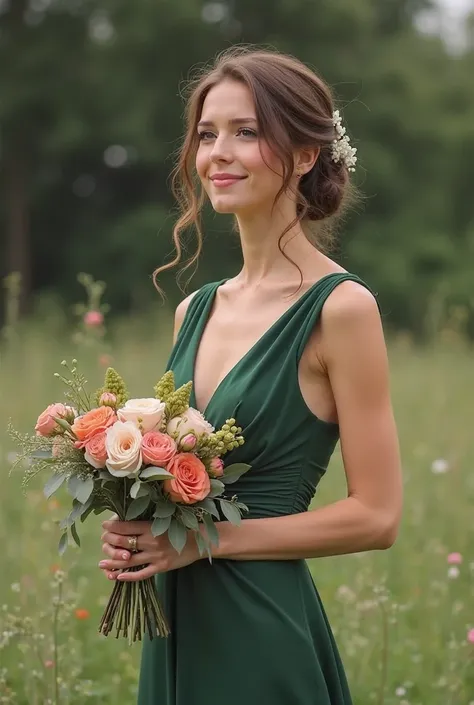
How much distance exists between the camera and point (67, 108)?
2123 centimetres

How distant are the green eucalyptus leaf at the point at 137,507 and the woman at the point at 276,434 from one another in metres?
0.08

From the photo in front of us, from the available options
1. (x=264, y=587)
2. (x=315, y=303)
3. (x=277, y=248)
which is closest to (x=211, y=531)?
(x=264, y=587)

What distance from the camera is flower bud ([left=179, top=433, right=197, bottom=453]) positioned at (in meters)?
2.29

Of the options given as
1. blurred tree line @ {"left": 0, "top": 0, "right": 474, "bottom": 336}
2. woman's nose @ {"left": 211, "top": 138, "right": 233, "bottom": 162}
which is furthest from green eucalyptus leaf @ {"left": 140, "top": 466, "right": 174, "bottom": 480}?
blurred tree line @ {"left": 0, "top": 0, "right": 474, "bottom": 336}

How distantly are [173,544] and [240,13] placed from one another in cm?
2231

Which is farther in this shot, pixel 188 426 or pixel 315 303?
pixel 315 303

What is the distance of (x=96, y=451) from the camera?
225 centimetres

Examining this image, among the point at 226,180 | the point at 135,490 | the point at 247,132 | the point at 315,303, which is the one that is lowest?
the point at 135,490

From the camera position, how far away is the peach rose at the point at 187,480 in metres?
2.23

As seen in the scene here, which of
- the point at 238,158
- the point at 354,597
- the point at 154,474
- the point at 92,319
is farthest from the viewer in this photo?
the point at 92,319

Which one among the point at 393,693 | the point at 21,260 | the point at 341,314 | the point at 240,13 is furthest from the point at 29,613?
the point at 240,13

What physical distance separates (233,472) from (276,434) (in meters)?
0.16

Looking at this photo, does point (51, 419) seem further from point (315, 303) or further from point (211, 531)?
point (315, 303)

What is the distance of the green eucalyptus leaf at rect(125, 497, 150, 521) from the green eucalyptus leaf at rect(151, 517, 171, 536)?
4cm
